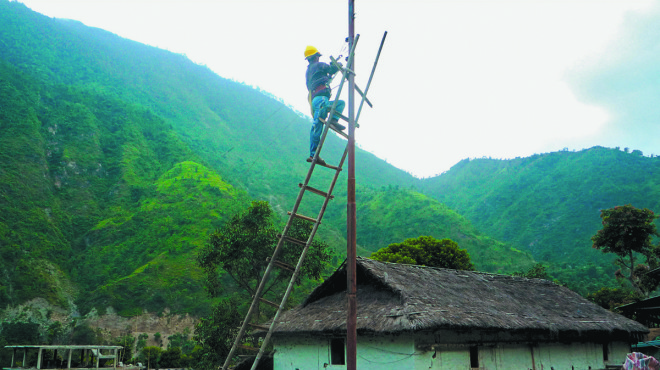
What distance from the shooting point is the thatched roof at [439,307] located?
1021 cm

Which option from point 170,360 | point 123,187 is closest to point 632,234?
point 170,360

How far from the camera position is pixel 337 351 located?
11523mm

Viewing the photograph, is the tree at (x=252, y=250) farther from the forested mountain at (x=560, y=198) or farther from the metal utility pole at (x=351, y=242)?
the forested mountain at (x=560, y=198)

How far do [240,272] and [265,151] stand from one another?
239 feet

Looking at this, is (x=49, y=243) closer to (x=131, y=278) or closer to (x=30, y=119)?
(x=131, y=278)

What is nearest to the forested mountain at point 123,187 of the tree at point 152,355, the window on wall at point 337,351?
the tree at point 152,355

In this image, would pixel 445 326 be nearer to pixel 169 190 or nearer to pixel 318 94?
pixel 318 94

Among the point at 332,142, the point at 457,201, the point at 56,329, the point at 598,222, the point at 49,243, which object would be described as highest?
the point at 332,142

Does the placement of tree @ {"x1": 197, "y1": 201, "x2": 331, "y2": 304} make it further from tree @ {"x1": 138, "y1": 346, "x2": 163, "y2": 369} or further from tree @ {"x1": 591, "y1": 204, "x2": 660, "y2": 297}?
tree @ {"x1": 591, "y1": 204, "x2": 660, "y2": 297}

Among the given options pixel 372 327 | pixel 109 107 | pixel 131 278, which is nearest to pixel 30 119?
pixel 109 107

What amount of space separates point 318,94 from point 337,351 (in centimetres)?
715

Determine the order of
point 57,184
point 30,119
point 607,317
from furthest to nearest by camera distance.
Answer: point 30,119
point 57,184
point 607,317

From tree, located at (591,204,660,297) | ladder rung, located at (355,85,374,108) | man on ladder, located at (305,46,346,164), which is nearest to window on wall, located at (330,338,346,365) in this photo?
man on ladder, located at (305,46,346,164)

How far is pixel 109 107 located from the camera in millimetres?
74875
